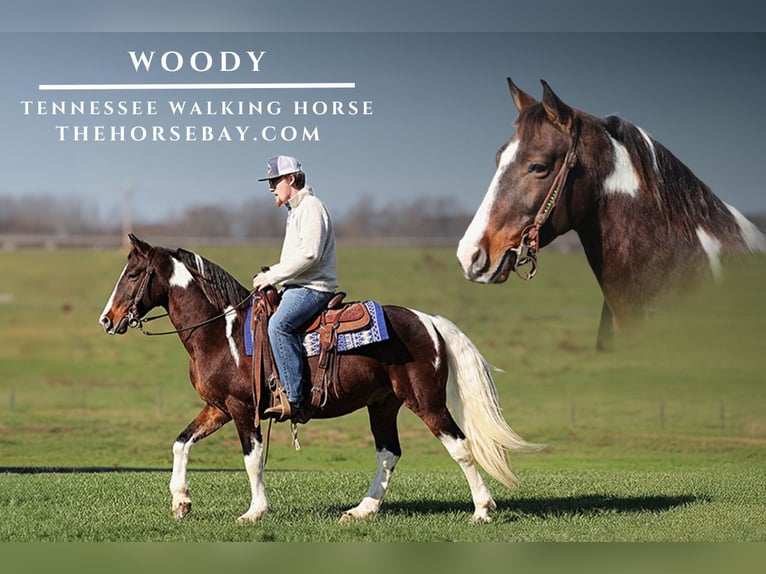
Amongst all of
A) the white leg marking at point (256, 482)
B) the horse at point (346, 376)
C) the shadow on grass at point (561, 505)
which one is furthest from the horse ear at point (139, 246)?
the shadow on grass at point (561, 505)

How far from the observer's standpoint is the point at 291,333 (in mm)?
6898

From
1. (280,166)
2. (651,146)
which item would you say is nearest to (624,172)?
(651,146)

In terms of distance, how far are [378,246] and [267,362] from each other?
29.8m

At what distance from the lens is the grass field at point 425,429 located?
699 centimetres

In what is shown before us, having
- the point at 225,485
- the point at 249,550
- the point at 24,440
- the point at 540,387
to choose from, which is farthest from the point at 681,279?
the point at 540,387

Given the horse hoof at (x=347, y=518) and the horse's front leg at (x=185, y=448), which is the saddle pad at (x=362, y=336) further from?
the horse hoof at (x=347, y=518)

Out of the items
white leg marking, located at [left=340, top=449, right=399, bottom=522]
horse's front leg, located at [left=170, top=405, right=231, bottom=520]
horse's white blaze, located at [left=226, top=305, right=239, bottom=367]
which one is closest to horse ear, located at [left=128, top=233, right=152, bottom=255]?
horse's white blaze, located at [left=226, top=305, right=239, bottom=367]

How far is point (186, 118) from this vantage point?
60.8 feet

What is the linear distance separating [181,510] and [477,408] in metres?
2.24

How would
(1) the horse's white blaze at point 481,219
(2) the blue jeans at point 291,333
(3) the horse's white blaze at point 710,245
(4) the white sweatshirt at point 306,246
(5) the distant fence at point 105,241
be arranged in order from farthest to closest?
(5) the distant fence at point 105,241 → (2) the blue jeans at point 291,333 → (4) the white sweatshirt at point 306,246 → (3) the horse's white blaze at point 710,245 → (1) the horse's white blaze at point 481,219

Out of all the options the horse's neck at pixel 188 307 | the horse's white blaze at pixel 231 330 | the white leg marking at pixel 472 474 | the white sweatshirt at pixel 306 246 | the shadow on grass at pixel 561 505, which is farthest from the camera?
the shadow on grass at pixel 561 505

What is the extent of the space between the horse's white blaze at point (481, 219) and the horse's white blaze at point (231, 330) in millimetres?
3330

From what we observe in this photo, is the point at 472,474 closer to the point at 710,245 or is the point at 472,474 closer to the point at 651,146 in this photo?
the point at 710,245

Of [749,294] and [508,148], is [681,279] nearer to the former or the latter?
[749,294]
